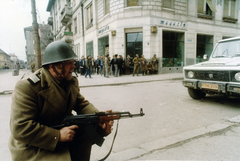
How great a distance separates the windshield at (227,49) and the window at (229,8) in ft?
58.8

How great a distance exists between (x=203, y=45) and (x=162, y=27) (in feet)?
22.5

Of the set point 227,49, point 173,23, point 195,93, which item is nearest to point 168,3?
point 173,23

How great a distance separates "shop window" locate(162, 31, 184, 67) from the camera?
1541cm

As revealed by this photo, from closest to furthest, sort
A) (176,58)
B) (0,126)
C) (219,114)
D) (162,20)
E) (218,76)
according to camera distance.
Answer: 1. (0,126)
2. (219,114)
3. (218,76)
4. (162,20)
5. (176,58)

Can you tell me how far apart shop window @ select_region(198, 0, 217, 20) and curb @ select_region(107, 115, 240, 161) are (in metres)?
17.2

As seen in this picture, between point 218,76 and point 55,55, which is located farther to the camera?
point 218,76

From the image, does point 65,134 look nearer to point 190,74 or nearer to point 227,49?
point 190,74

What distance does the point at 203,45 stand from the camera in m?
18.4

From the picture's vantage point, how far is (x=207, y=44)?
1880cm

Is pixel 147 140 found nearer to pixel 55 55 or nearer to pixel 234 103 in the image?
pixel 55 55

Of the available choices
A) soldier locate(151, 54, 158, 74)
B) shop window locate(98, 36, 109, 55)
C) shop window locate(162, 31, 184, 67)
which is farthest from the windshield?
shop window locate(98, 36, 109, 55)

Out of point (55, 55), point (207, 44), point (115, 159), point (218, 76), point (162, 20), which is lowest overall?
point (115, 159)

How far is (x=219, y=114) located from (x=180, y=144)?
7.27 ft

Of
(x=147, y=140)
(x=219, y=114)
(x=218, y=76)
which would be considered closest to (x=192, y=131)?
(x=147, y=140)
